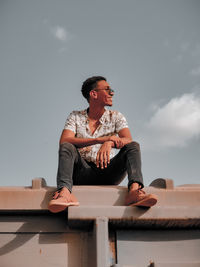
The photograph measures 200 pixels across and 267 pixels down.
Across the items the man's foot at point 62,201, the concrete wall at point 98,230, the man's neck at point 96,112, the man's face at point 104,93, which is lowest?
the concrete wall at point 98,230

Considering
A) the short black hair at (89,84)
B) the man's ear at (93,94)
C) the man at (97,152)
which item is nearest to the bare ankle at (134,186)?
the man at (97,152)

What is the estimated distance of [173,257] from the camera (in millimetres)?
2391

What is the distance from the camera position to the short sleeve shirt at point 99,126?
3389 mm

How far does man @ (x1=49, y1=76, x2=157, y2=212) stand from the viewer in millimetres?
2480

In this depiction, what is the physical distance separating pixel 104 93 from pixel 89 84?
303mm

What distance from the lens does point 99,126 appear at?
3502mm

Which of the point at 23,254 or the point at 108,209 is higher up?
the point at 108,209

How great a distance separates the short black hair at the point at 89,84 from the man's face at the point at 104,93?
9cm

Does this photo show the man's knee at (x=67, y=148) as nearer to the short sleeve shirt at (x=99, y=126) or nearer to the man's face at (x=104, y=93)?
the short sleeve shirt at (x=99, y=126)

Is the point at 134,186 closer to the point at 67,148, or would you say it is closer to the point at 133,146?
the point at 133,146

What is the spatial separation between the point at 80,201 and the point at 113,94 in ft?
5.02

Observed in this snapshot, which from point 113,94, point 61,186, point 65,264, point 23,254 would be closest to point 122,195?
point 61,186

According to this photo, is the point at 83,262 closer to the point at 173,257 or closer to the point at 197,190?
the point at 173,257

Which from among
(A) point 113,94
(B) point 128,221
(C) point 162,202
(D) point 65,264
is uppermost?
(A) point 113,94
